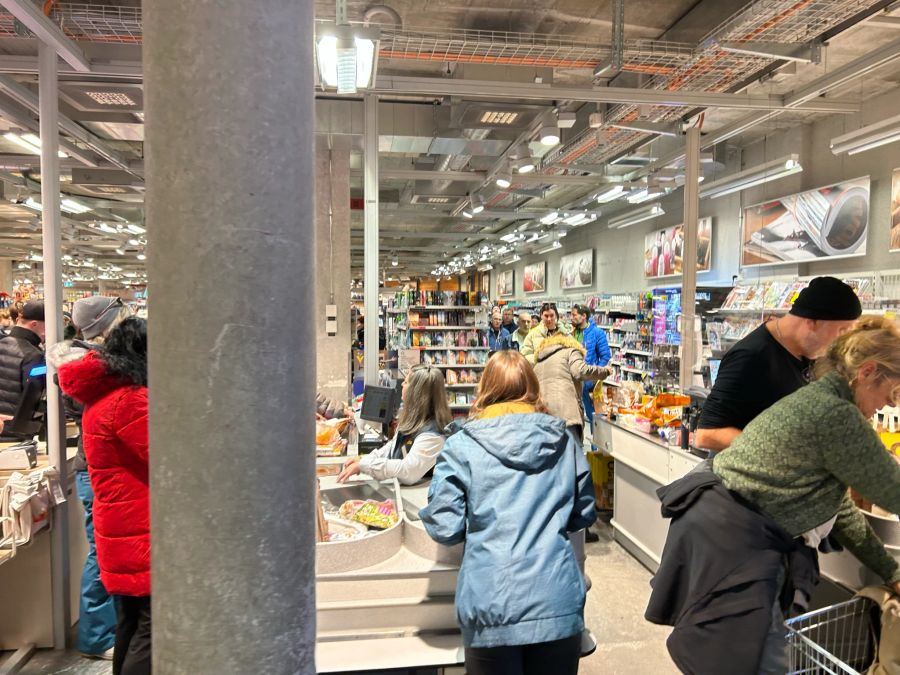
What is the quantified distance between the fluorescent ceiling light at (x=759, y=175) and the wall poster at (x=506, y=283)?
48.7 ft

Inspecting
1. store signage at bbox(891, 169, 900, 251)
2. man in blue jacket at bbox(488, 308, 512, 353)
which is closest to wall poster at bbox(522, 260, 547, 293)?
man in blue jacket at bbox(488, 308, 512, 353)

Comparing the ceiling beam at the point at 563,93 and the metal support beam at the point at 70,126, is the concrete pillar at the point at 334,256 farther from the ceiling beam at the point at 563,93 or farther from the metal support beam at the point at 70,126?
the metal support beam at the point at 70,126

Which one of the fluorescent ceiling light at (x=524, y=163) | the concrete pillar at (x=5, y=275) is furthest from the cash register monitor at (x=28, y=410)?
the concrete pillar at (x=5, y=275)

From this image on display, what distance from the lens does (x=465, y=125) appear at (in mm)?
5848

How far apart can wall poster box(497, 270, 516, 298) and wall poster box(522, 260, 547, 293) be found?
2138 mm

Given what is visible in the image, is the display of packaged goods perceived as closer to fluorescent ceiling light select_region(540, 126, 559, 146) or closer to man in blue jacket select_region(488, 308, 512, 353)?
fluorescent ceiling light select_region(540, 126, 559, 146)

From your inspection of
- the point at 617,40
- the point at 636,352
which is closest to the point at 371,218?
the point at 617,40

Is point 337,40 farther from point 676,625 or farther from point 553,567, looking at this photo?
point 676,625

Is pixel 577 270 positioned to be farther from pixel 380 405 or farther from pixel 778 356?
pixel 778 356

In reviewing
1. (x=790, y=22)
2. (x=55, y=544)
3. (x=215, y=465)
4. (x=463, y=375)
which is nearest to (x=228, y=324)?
(x=215, y=465)

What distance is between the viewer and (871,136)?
5.27 m

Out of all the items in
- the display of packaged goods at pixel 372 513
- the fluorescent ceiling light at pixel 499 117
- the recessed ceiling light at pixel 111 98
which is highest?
the fluorescent ceiling light at pixel 499 117

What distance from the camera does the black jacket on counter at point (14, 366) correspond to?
4383mm

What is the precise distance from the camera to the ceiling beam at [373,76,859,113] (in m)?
4.50
